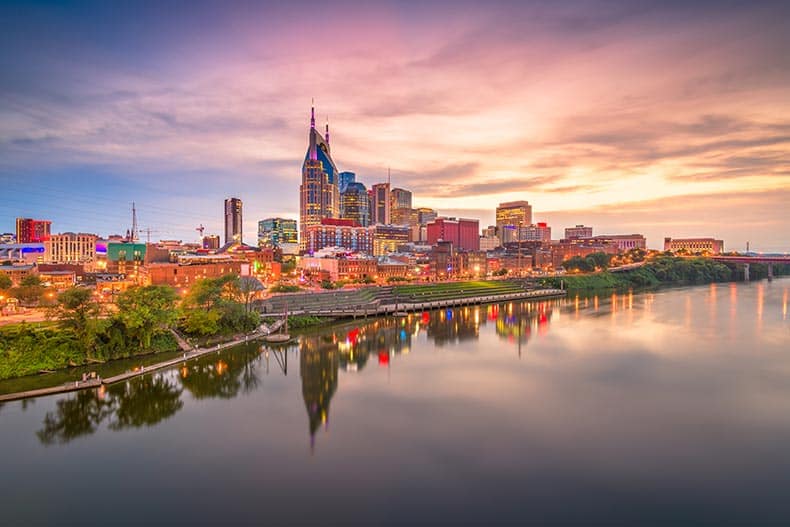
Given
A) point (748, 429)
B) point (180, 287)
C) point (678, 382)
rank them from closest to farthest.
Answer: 1. point (748, 429)
2. point (678, 382)
3. point (180, 287)

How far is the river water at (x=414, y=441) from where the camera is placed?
50.8ft

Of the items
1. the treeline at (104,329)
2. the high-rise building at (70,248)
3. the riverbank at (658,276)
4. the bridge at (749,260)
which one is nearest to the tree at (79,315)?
the treeline at (104,329)

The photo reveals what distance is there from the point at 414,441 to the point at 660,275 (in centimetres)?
11404

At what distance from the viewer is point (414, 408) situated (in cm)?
2481

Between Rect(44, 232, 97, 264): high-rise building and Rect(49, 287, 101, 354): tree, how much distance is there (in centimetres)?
9932

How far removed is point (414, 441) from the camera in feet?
66.8

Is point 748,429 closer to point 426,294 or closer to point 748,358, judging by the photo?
point 748,358

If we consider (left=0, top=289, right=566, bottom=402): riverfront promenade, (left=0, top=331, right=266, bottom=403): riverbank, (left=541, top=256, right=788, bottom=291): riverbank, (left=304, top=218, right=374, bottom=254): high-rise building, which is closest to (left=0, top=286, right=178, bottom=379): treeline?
(left=0, top=331, right=266, bottom=403): riverbank

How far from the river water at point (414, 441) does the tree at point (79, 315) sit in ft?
19.2

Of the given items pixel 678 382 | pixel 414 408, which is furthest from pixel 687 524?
pixel 678 382

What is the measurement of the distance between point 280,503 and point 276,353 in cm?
2253

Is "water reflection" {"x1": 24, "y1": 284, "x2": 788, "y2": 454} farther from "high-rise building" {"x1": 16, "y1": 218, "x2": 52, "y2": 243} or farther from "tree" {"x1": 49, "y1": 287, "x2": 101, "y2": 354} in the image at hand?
"high-rise building" {"x1": 16, "y1": 218, "x2": 52, "y2": 243}

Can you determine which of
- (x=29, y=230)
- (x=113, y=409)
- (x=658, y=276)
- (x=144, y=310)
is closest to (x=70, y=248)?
(x=29, y=230)

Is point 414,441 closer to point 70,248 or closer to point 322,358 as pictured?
point 322,358
